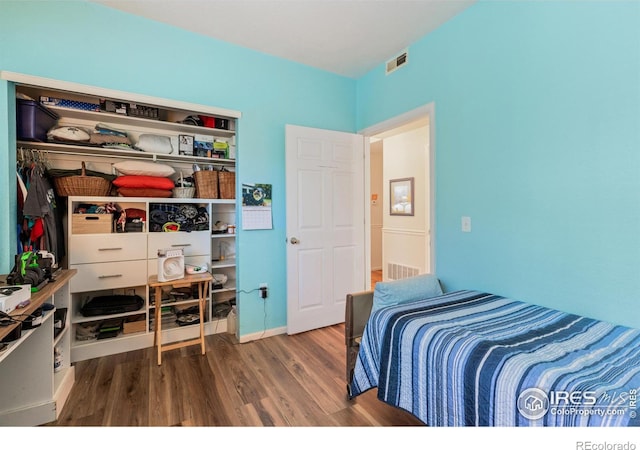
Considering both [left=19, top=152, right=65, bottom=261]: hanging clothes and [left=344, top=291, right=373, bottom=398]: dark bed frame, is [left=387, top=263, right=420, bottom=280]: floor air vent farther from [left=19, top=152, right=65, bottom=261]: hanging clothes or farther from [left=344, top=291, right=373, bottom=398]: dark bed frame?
[left=19, top=152, right=65, bottom=261]: hanging clothes

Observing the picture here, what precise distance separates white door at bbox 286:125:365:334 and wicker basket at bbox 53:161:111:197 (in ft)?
5.24

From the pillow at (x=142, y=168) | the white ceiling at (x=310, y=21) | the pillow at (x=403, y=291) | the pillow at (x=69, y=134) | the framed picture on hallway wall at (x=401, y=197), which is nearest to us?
the pillow at (x=403, y=291)

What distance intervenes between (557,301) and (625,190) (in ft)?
2.30

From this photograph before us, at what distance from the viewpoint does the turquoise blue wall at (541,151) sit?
1.46 metres

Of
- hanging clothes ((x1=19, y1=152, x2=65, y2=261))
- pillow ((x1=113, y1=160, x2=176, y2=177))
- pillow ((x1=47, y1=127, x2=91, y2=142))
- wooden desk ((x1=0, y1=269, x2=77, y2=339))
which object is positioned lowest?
wooden desk ((x1=0, y1=269, x2=77, y2=339))

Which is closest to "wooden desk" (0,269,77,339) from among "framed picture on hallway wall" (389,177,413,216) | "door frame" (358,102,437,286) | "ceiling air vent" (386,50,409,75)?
"door frame" (358,102,437,286)

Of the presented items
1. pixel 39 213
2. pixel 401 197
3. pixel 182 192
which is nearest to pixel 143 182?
pixel 182 192

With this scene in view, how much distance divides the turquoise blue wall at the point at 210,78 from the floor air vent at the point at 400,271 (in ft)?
7.42

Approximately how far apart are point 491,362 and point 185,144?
2.95 metres

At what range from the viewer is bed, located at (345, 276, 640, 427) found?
0.96 meters

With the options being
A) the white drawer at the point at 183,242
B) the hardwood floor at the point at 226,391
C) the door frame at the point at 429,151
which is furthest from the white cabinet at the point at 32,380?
the door frame at the point at 429,151

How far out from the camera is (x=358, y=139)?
3242 millimetres

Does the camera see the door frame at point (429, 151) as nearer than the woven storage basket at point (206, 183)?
Yes

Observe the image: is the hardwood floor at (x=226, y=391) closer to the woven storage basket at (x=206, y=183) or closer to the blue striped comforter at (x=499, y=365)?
the blue striped comforter at (x=499, y=365)
